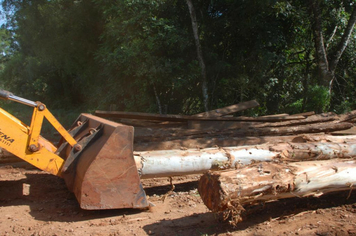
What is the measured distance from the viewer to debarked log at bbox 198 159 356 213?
367 centimetres

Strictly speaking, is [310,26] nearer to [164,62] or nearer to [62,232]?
[164,62]

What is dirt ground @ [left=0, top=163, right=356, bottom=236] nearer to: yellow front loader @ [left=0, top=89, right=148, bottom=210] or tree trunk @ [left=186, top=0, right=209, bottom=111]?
yellow front loader @ [left=0, top=89, right=148, bottom=210]

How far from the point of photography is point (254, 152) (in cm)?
529

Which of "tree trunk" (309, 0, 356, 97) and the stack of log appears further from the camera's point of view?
"tree trunk" (309, 0, 356, 97)

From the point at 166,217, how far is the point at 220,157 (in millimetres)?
1279

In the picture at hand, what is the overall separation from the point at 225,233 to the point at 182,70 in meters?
8.35

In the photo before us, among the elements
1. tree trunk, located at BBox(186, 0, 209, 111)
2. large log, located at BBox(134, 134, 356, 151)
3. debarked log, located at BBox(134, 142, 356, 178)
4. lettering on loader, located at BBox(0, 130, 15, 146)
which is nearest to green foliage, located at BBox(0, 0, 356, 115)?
tree trunk, located at BBox(186, 0, 209, 111)

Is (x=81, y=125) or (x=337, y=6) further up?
(x=337, y=6)

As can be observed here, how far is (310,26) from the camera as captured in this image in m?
12.9

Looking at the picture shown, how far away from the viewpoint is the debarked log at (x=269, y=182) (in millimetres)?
3670

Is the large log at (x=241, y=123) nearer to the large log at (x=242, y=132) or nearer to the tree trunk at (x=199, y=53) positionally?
the large log at (x=242, y=132)

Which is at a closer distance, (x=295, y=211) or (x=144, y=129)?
(x=295, y=211)

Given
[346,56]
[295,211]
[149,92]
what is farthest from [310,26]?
[295,211]

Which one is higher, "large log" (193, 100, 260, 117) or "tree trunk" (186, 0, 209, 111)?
"tree trunk" (186, 0, 209, 111)
